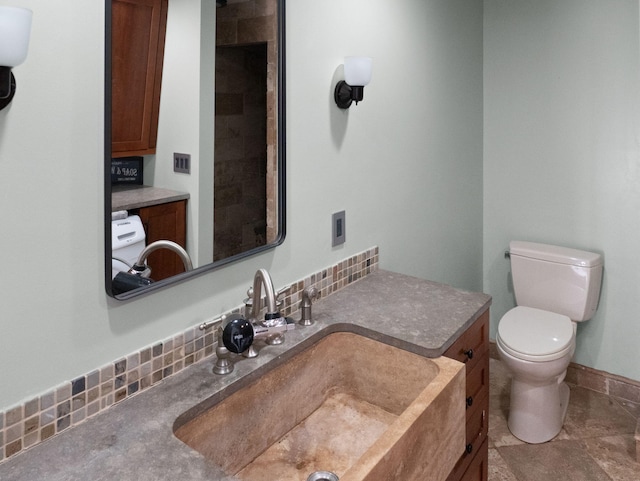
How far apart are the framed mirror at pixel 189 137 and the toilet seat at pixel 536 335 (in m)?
1.37

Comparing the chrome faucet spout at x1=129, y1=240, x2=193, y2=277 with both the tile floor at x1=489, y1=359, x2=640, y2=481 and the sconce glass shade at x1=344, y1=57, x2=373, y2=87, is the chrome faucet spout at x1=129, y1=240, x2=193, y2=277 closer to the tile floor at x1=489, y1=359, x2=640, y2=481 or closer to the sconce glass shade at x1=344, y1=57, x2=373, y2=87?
the sconce glass shade at x1=344, y1=57, x2=373, y2=87

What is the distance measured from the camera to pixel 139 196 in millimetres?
1231

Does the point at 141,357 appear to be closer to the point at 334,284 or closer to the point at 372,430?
the point at 372,430

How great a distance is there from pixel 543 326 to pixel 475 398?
0.93 metres

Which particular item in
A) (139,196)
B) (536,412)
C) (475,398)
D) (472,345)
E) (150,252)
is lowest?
(536,412)

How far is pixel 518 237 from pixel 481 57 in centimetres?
106

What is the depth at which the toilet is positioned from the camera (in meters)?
2.40

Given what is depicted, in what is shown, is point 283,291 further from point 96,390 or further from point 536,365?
point 536,365

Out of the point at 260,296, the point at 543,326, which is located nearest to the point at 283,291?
the point at 260,296

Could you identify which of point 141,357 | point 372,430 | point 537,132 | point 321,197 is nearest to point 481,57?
point 537,132

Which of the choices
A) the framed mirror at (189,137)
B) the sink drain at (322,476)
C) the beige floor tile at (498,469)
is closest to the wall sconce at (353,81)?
the framed mirror at (189,137)

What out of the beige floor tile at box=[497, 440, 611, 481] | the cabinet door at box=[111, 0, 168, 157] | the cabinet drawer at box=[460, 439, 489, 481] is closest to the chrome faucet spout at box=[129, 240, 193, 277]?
the cabinet door at box=[111, 0, 168, 157]

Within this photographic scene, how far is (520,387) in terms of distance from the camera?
255cm

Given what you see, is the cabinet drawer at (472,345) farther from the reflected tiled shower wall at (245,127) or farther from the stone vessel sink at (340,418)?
the reflected tiled shower wall at (245,127)
